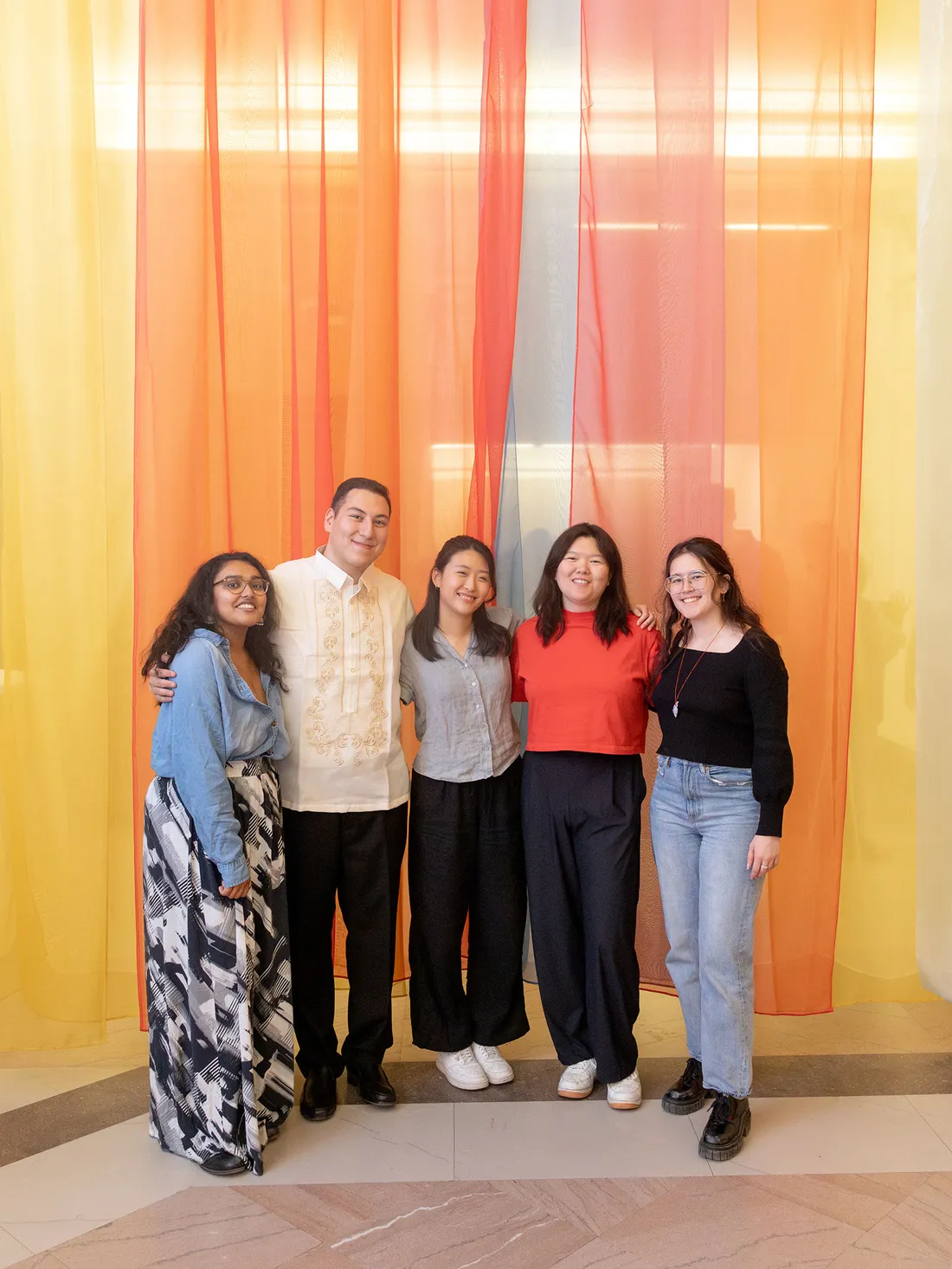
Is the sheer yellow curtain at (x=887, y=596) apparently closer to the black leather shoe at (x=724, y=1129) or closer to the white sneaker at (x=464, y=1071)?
the black leather shoe at (x=724, y=1129)

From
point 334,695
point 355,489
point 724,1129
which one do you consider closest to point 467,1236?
point 724,1129

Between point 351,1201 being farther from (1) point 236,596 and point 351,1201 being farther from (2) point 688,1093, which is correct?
(1) point 236,596

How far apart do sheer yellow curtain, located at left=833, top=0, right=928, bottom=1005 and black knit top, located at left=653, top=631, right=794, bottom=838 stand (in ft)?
2.25

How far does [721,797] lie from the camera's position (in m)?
2.04

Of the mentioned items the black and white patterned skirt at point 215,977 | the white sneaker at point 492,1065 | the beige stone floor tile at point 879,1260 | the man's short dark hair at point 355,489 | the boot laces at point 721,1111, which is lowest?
the white sneaker at point 492,1065

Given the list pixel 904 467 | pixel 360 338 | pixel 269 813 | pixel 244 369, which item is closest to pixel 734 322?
pixel 904 467

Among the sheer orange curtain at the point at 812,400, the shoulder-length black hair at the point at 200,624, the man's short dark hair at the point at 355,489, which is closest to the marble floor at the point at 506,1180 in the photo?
the sheer orange curtain at the point at 812,400

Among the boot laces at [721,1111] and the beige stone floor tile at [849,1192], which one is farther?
the boot laces at [721,1111]

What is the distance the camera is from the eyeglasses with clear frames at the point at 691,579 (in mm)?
2057

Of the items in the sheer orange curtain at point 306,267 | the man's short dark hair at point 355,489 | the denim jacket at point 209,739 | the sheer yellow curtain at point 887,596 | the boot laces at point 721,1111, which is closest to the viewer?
the denim jacket at point 209,739

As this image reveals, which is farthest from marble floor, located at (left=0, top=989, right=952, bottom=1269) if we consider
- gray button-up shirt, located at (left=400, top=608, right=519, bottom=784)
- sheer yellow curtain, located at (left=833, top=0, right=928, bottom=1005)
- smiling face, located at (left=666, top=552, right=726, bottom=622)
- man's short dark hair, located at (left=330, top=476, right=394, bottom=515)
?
man's short dark hair, located at (left=330, top=476, right=394, bottom=515)

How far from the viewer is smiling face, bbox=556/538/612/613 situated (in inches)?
85.4

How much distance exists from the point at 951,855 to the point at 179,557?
1991 mm

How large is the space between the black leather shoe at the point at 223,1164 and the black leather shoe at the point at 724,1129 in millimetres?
888
